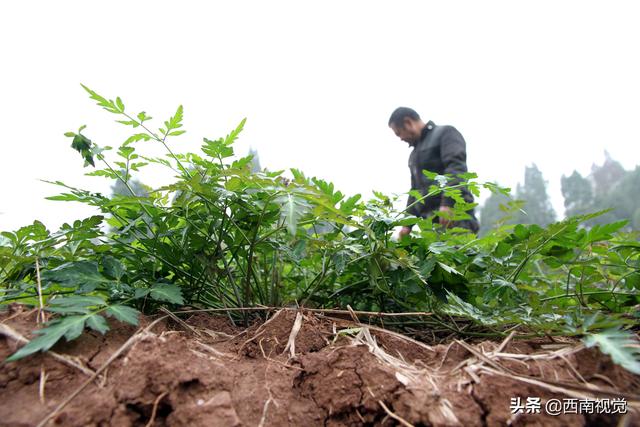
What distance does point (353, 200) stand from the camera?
1.43m

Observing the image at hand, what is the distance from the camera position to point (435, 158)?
385 cm

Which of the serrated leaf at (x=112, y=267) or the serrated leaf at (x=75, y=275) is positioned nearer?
the serrated leaf at (x=75, y=275)

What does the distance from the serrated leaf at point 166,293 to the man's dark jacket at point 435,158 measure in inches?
96.3

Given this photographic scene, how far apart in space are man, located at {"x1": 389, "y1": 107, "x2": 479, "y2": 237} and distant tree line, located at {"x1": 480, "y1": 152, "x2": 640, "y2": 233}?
3536 cm

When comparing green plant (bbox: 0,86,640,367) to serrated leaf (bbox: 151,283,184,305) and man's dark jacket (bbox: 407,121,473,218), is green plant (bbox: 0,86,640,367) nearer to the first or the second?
serrated leaf (bbox: 151,283,184,305)

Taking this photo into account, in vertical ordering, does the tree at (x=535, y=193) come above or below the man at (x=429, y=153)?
above

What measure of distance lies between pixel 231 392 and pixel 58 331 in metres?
0.43

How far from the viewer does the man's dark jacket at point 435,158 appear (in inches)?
134

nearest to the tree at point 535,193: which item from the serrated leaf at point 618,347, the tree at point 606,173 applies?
the tree at point 606,173

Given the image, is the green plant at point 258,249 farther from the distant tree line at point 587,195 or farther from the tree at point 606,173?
the tree at point 606,173

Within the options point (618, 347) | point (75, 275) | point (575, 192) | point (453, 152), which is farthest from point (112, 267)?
point (575, 192)

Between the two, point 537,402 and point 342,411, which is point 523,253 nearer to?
point 537,402

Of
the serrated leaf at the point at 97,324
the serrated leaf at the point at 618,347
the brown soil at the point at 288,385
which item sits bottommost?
the brown soil at the point at 288,385

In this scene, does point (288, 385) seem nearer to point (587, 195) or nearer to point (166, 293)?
point (166, 293)
